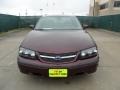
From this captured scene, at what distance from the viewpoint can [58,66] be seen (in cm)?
361

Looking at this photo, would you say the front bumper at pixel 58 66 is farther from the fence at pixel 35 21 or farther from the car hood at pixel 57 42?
the fence at pixel 35 21

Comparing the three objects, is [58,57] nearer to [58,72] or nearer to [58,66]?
[58,66]

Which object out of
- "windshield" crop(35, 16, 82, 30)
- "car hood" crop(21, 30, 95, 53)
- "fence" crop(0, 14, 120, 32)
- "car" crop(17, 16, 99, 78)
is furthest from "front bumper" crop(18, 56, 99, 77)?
"fence" crop(0, 14, 120, 32)

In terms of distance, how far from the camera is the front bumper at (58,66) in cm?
363

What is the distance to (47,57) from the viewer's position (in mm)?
3693

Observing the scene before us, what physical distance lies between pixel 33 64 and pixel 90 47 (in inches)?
46.8

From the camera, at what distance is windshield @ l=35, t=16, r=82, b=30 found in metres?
5.37

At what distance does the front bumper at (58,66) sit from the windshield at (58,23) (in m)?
1.71

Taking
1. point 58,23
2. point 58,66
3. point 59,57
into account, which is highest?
point 58,23

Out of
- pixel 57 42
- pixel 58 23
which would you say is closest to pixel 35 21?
pixel 58 23

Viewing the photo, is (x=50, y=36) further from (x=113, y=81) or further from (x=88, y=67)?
(x=113, y=81)

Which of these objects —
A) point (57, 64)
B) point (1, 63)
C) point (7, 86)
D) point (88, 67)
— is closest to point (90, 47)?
point (88, 67)

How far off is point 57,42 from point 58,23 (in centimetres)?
167

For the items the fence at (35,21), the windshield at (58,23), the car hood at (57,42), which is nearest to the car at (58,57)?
the car hood at (57,42)
